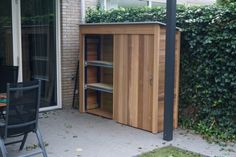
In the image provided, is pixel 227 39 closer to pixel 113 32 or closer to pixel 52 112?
pixel 113 32

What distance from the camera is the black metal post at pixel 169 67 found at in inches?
217

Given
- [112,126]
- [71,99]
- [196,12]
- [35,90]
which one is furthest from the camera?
[71,99]

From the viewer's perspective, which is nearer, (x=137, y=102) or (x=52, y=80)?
(x=137, y=102)

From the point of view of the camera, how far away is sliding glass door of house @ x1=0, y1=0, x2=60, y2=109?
7148mm

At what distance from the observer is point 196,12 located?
6.14 meters

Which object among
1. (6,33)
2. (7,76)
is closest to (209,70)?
(7,76)

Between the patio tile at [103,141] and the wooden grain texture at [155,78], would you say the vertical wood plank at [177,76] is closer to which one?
the patio tile at [103,141]

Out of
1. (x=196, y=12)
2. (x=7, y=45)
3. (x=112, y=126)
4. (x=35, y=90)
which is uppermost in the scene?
(x=196, y=12)

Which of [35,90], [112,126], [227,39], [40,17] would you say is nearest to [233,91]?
[227,39]

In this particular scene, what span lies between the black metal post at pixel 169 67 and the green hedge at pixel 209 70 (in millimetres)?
726

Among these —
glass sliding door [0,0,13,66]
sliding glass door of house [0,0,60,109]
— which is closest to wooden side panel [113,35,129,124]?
sliding glass door of house [0,0,60,109]

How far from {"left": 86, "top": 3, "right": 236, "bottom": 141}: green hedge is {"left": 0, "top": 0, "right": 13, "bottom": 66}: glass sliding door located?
10.3ft

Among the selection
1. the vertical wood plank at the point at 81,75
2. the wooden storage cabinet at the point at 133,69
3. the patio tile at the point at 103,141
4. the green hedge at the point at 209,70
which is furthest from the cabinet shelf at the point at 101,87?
the green hedge at the point at 209,70

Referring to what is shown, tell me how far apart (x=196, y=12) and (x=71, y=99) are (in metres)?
3.66
